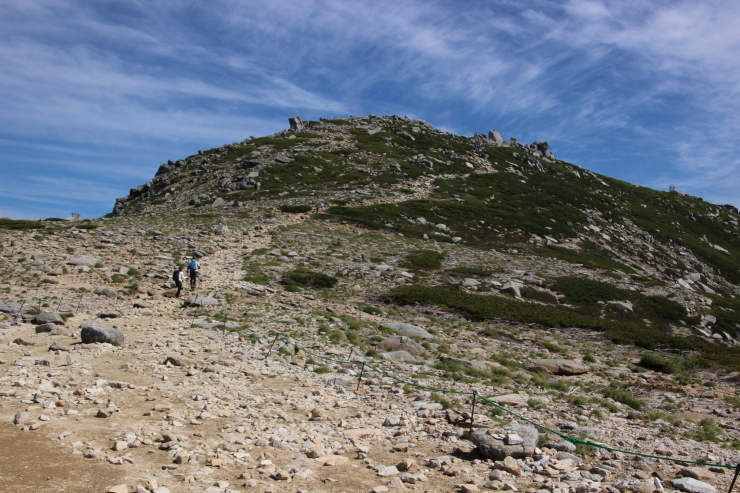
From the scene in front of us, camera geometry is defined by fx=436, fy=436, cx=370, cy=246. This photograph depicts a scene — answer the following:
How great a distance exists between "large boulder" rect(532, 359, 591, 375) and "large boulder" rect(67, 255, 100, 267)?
26078mm

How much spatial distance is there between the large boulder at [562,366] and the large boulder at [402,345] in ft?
16.5

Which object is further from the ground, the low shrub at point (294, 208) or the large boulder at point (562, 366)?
the low shrub at point (294, 208)

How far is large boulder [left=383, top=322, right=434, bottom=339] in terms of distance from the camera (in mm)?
21703

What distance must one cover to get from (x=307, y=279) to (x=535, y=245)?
37.1m

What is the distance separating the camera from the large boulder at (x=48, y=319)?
16.7 metres

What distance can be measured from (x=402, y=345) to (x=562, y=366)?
6.88m

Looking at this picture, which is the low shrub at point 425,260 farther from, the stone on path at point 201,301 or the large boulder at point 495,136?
the large boulder at point 495,136

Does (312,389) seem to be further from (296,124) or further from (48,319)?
(296,124)

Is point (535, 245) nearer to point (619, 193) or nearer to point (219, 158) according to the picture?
point (219, 158)

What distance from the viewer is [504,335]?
79.5ft

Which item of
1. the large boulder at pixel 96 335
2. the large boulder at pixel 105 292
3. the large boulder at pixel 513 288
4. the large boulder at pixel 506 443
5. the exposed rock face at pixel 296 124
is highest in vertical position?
the exposed rock face at pixel 296 124

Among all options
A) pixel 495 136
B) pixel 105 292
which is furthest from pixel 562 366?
pixel 495 136

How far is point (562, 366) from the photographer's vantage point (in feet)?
61.2

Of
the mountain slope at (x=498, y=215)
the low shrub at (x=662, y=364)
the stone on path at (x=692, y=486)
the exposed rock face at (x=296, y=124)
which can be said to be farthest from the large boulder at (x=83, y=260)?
the exposed rock face at (x=296, y=124)
